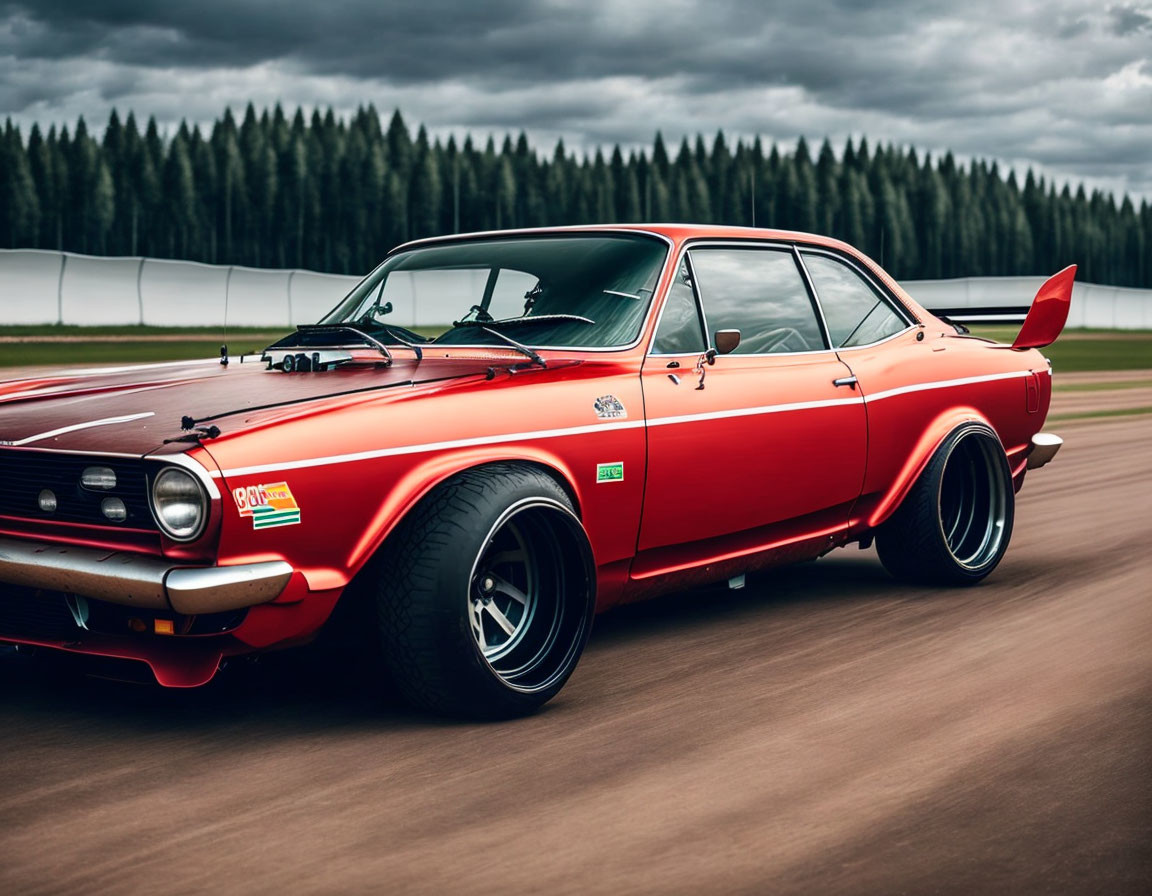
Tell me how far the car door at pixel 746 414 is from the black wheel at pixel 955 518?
0.49 metres

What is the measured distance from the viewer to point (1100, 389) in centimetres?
2017

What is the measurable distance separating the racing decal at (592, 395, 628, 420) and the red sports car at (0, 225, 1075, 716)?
15 mm

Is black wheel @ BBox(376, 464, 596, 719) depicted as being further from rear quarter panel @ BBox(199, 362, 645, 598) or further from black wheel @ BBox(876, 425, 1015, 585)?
black wheel @ BBox(876, 425, 1015, 585)

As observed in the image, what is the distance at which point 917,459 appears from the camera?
570cm

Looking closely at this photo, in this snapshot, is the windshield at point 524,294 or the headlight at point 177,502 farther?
the windshield at point 524,294

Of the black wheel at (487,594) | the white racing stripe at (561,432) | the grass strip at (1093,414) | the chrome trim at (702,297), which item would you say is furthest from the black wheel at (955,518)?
the grass strip at (1093,414)

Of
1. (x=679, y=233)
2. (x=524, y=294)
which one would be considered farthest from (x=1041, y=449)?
(x=524, y=294)

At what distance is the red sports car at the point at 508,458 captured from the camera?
3.54m

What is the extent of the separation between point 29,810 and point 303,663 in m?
1.51

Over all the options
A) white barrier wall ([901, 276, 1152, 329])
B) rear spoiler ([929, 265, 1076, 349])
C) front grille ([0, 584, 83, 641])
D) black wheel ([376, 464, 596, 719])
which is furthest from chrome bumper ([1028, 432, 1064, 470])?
white barrier wall ([901, 276, 1152, 329])

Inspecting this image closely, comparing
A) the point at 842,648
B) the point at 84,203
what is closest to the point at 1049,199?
the point at 84,203

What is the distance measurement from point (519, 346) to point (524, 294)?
0.41 metres

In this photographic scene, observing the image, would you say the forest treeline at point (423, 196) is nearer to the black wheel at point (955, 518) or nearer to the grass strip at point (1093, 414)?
the grass strip at point (1093, 414)

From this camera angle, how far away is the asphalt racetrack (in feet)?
9.12
